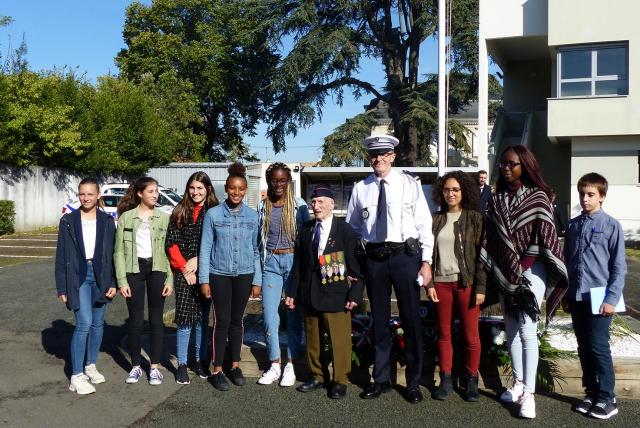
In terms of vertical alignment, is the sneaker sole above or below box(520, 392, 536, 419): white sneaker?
below

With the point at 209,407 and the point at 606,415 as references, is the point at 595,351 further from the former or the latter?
the point at 209,407

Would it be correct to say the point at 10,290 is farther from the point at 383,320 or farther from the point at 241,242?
the point at 383,320

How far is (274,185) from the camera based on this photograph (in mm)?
5859

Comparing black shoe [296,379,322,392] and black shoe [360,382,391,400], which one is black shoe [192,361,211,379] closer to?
black shoe [296,379,322,392]

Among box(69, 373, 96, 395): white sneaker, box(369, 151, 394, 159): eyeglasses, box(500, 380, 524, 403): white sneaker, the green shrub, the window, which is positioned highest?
the window

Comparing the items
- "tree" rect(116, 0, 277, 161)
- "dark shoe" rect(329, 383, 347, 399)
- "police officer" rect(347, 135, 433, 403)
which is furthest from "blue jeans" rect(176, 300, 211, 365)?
"tree" rect(116, 0, 277, 161)

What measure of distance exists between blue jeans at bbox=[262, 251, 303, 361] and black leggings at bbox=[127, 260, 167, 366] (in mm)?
979

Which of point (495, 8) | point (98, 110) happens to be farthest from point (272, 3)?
point (495, 8)

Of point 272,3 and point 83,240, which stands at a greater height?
point 272,3

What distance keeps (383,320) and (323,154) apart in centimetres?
2551

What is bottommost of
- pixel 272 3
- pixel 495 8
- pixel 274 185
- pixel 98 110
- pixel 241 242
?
pixel 241 242

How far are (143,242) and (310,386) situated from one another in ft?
6.61

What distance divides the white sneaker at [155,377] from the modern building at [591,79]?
60.2ft

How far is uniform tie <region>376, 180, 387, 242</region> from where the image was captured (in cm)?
542
